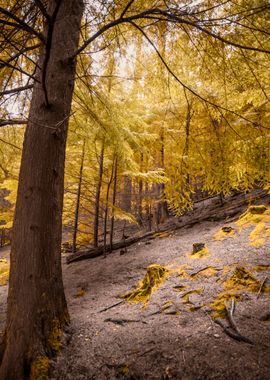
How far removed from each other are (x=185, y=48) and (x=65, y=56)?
189 centimetres

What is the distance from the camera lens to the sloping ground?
2.41 meters

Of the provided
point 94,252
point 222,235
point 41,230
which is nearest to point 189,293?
point 41,230

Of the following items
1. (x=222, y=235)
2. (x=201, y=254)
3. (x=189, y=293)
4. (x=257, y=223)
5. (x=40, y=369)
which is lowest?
(x=40, y=369)

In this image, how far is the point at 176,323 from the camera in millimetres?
3334

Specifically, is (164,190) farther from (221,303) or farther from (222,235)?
(222,235)

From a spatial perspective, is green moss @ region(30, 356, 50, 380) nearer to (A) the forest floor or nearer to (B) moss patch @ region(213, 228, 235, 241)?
(A) the forest floor

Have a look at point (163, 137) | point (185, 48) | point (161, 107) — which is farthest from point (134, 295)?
point (163, 137)

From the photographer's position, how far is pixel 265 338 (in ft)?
8.59

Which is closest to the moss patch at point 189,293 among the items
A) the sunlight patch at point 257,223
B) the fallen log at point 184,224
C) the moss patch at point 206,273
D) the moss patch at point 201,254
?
the moss patch at point 206,273

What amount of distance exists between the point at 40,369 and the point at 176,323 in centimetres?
180

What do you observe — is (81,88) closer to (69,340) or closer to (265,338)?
(69,340)

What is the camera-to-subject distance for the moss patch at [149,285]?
4.66 m

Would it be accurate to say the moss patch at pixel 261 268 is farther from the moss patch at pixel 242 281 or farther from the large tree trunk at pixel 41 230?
Result: the large tree trunk at pixel 41 230

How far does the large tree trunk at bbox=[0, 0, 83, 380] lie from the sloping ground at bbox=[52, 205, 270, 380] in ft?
1.24
